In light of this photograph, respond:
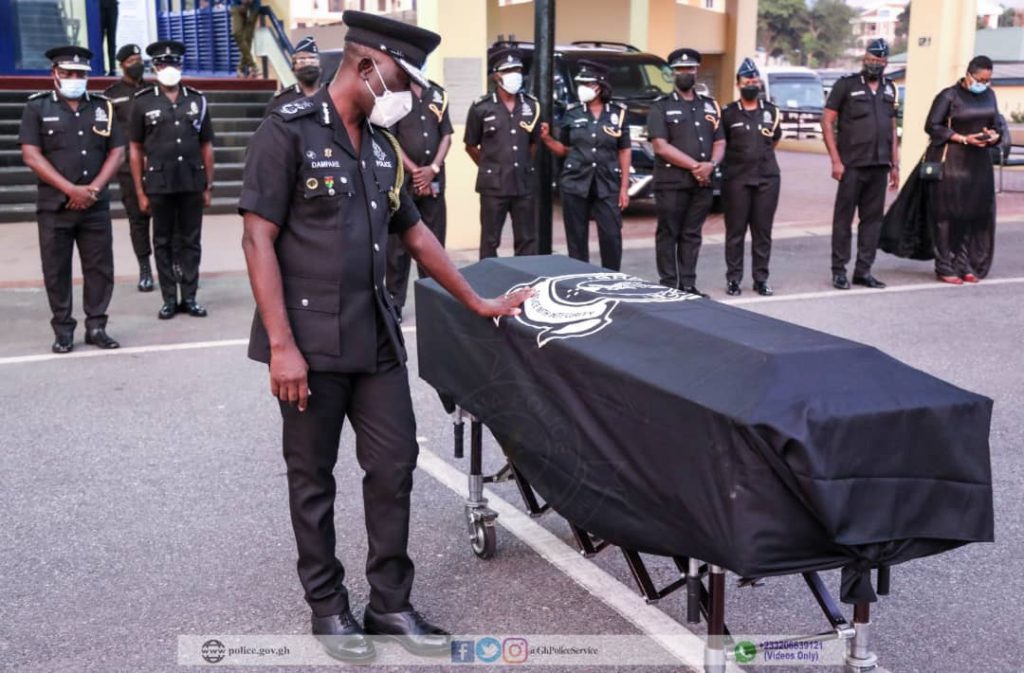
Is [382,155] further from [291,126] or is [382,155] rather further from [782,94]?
[782,94]

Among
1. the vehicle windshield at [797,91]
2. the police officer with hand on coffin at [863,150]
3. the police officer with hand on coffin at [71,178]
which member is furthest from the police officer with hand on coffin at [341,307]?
the vehicle windshield at [797,91]

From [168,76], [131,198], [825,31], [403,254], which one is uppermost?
[825,31]

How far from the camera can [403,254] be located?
9273mm

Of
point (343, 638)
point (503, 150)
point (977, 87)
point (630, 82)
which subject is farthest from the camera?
point (630, 82)

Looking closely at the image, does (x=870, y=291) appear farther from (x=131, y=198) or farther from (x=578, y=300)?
(x=578, y=300)

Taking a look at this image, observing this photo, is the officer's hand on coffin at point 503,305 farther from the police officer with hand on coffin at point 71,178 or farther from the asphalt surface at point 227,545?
the police officer with hand on coffin at point 71,178

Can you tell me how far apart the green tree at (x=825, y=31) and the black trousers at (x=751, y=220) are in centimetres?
8997

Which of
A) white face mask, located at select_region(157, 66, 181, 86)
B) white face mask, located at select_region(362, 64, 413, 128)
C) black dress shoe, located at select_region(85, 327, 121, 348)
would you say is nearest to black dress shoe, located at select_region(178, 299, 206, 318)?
black dress shoe, located at select_region(85, 327, 121, 348)

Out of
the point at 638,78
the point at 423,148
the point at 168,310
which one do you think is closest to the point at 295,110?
the point at 423,148

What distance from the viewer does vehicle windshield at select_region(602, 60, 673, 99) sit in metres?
16.2

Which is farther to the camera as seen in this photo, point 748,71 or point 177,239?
point 748,71

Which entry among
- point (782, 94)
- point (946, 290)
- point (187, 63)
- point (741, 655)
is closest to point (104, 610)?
point (741, 655)

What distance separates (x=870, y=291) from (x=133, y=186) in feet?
21.0

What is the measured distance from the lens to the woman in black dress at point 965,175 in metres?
10.7
